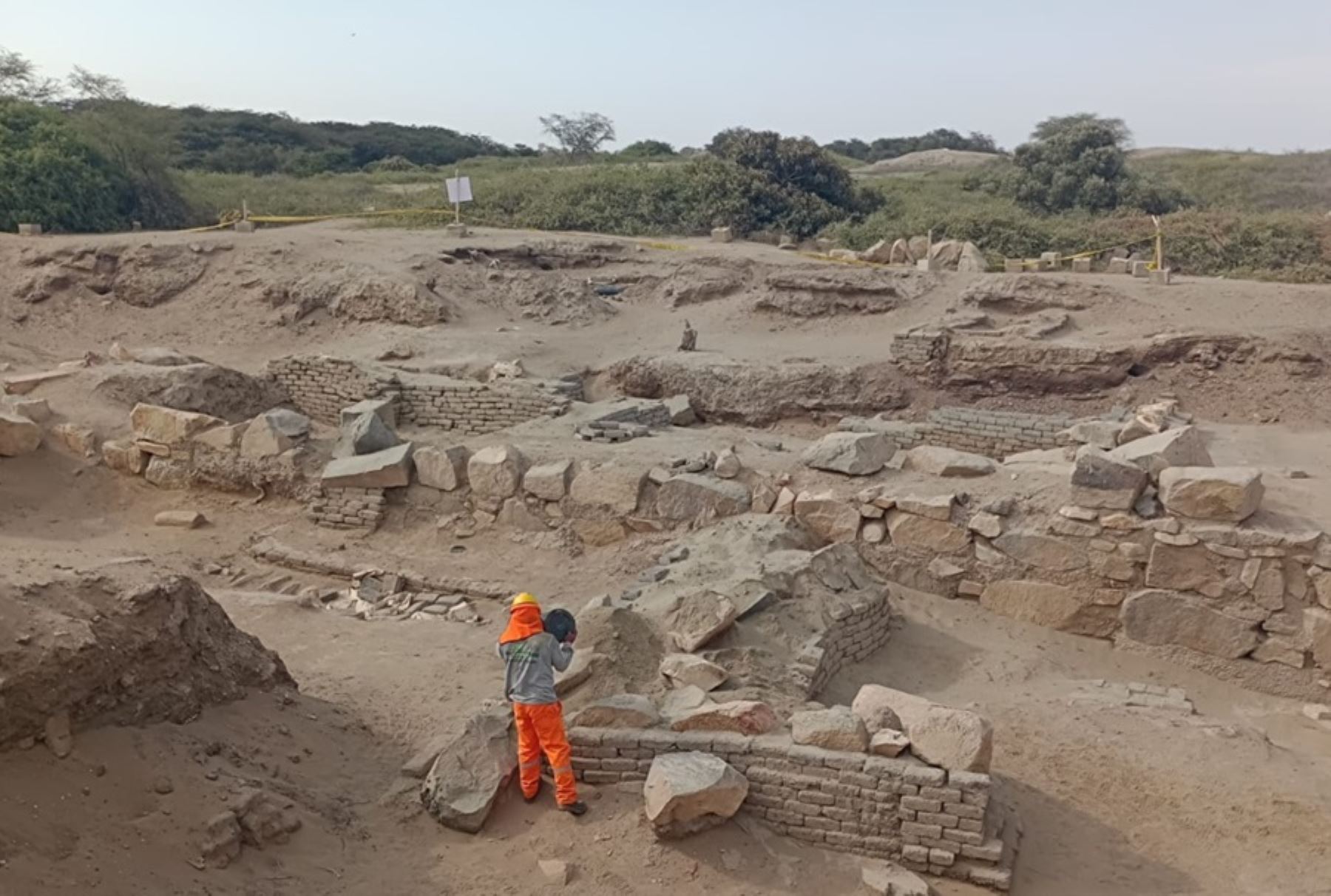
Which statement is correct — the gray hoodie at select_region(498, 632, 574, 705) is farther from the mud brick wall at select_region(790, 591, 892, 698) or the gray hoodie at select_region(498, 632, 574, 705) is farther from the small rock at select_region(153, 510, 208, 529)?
the small rock at select_region(153, 510, 208, 529)

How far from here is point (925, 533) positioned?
7.93 metres

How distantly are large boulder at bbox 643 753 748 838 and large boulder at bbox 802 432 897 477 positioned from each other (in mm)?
3972

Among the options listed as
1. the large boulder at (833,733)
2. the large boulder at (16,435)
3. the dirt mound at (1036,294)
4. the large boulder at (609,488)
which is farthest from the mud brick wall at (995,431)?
the large boulder at (16,435)

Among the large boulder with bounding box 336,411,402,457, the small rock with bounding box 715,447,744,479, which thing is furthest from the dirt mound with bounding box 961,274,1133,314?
the large boulder with bounding box 336,411,402,457

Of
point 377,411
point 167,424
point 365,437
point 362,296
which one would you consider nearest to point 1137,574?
point 365,437

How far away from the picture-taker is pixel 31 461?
1009cm

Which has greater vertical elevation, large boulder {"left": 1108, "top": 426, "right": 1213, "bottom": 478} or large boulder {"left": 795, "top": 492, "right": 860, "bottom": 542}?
large boulder {"left": 1108, "top": 426, "right": 1213, "bottom": 478}

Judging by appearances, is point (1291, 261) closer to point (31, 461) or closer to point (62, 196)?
point (31, 461)

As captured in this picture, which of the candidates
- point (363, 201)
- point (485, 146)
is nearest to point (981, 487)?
point (363, 201)

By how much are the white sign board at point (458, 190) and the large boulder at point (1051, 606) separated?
49.2ft

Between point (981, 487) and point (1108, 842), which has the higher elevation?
A: point (981, 487)

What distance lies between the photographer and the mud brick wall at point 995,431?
10.7m

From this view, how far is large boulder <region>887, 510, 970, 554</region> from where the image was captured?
309 inches

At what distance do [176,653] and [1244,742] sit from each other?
577cm
